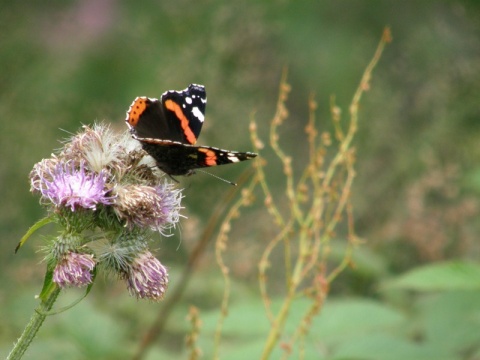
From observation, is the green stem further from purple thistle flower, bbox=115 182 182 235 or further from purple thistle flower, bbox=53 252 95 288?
purple thistle flower, bbox=115 182 182 235

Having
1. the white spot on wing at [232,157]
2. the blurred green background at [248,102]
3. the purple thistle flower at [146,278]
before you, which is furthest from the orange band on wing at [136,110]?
the blurred green background at [248,102]

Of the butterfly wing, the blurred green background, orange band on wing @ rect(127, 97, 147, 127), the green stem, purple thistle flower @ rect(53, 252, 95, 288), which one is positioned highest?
the blurred green background

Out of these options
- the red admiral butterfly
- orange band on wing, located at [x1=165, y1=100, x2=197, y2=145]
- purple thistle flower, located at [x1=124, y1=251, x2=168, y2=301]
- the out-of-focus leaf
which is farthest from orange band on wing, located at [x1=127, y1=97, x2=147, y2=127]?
the out-of-focus leaf

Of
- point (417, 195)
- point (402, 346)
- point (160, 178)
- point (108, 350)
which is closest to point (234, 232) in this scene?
point (417, 195)

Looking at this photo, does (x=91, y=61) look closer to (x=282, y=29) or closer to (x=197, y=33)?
(x=197, y=33)

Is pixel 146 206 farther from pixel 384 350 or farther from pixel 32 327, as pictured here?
→ pixel 384 350

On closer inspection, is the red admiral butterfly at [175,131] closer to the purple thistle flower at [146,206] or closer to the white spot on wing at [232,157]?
the white spot on wing at [232,157]
